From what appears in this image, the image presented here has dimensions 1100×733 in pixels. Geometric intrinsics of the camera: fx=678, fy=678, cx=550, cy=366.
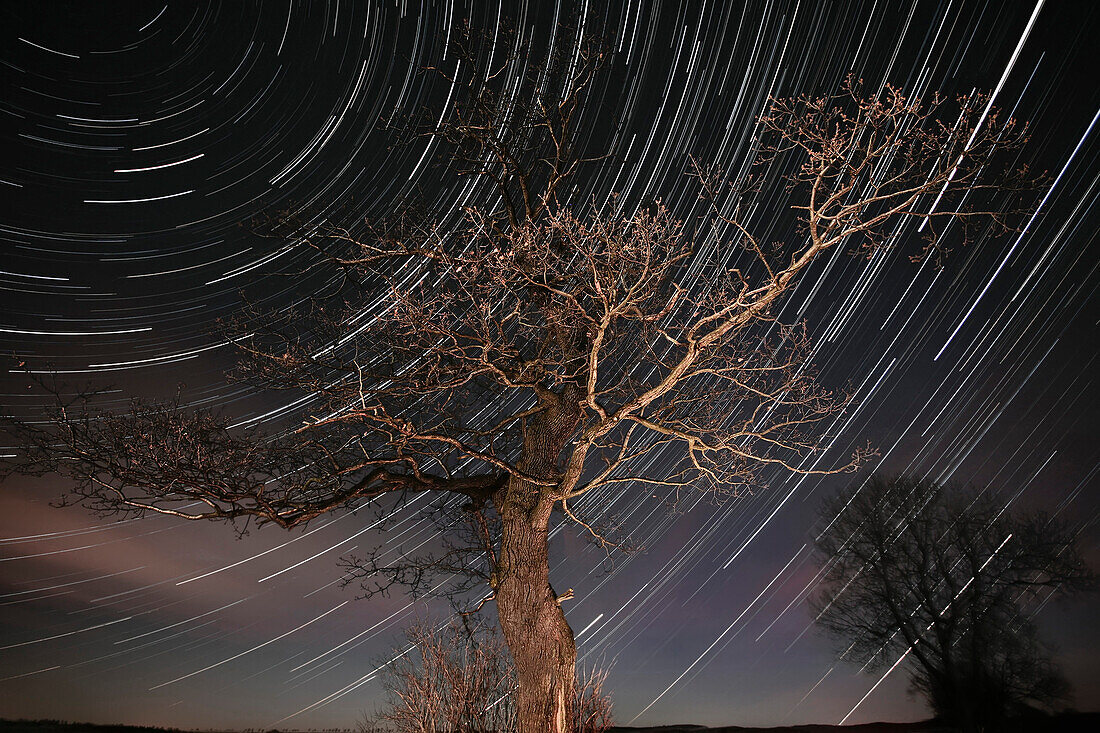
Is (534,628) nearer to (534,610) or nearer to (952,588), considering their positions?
(534,610)

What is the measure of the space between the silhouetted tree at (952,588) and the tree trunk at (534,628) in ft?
33.8

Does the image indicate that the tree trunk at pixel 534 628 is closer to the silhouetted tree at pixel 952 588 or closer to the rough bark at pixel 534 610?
the rough bark at pixel 534 610

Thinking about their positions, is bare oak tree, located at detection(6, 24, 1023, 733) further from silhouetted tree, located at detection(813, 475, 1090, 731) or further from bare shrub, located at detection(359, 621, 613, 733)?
silhouetted tree, located at detection(813, 475, 1090, 731)

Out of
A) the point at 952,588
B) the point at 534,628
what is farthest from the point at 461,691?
the point at 952,588

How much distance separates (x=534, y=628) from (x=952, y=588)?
1252 centimetres

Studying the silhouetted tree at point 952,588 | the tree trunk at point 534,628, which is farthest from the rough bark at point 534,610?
the silhouetted tree at point 952,588

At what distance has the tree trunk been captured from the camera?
6.11 m

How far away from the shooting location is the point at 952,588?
582 inches

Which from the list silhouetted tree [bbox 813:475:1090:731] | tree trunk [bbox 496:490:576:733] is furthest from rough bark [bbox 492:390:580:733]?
silhouetted tree [bbox 813:475:1090:731]

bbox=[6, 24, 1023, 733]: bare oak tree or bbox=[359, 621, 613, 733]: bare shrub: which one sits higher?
bbox=[6, 24, 1023, 733]: bare oak tree

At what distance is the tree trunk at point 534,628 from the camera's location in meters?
6.11

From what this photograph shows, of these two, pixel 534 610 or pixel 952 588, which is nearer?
pixel 534 610

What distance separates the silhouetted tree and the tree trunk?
1031 centimetres

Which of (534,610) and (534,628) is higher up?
(534,610)
